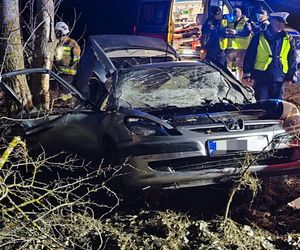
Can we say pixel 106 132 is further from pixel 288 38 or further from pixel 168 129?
pixel 288 38

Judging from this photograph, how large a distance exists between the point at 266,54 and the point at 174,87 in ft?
8.16

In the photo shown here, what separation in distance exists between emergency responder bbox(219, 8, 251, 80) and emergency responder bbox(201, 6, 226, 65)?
96mm

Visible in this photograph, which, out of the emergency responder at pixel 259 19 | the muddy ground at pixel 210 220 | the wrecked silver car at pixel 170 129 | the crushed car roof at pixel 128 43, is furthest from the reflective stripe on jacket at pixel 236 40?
the muddy ground at pixel 210 220

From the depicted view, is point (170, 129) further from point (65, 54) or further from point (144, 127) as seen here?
point (65, 54)

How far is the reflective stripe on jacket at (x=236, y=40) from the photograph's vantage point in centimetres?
930

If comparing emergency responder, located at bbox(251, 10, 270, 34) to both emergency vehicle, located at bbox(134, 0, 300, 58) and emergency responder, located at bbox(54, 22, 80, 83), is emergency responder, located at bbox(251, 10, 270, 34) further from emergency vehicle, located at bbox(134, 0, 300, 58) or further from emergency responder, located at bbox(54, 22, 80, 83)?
emergency responder, located at bbox(54, 22, 80, 83)

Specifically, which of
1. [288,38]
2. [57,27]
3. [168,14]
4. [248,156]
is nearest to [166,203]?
[248,156]

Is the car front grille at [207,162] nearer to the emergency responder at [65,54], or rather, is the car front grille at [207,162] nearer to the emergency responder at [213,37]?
the emergency responder at [65,54]

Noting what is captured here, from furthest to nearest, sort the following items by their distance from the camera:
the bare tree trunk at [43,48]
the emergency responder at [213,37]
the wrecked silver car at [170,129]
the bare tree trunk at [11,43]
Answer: the emergency responder at [213,37] → the bare tree trunk at [43,48] → the bare tree trunk at [11,43] → the wrecked silver car at [170,129]

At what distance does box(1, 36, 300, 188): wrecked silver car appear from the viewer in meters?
3.92

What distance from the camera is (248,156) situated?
13.1ft

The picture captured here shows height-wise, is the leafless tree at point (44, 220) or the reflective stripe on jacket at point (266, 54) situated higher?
the reflective stripe on jacket at point (266, 54)

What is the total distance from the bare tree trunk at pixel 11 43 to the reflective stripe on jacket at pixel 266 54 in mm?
3376

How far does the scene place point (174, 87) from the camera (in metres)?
5.07
